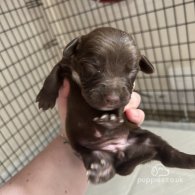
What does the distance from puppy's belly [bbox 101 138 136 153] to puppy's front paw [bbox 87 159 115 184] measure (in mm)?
101

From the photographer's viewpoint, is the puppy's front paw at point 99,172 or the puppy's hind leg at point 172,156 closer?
the puppy's front paw at point 99,172

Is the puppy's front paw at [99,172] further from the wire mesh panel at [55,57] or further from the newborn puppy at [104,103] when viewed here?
the wire mesh panel at [55,57]

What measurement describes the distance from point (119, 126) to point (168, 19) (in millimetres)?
1295

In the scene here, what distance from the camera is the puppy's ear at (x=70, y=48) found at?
1.06 metres

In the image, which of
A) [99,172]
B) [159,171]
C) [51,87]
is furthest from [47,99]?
[159,171]

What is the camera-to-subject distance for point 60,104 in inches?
55.2

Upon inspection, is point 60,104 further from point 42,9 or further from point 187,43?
point 42,9

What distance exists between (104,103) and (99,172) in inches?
9.1

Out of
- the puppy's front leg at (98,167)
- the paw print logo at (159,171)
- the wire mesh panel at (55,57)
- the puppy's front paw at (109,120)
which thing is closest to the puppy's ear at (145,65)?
the puppy's front paw at (109,120)

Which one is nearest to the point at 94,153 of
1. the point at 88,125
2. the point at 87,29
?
the point at 88,125

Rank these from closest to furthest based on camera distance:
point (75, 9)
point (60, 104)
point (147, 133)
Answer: point (147, 133) → point (60, 104) → point (75, 9)

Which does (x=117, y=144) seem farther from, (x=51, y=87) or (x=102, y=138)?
(x=51, y=87)


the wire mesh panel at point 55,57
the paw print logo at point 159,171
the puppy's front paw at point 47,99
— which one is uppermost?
the puppy's front paw at point 47,99

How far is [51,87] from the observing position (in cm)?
121
